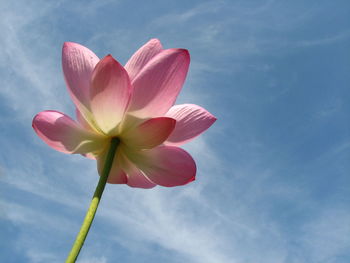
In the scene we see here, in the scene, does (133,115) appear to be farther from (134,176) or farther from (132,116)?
(134,176)

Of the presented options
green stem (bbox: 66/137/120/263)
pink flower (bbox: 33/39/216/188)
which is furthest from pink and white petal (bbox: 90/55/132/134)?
green stem (bbox: 66/137/120/263)

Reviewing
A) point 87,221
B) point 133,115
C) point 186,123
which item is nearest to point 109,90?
point 133,115

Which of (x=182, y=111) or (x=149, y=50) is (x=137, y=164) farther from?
(x=149, y=50)

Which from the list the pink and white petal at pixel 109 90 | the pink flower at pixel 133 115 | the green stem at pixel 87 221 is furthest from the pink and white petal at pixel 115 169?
the green stem at pixel 87 221

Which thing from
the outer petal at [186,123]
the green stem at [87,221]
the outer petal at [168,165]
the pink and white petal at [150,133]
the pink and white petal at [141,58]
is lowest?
the green stem at [87,221]

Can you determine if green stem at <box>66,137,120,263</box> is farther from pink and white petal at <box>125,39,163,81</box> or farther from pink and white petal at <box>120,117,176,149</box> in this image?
pink and white petal at <box>125,39,163,81</box>

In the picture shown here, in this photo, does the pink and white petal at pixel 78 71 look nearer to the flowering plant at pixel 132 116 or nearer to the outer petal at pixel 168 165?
the flowering plant at pixel 132 116
